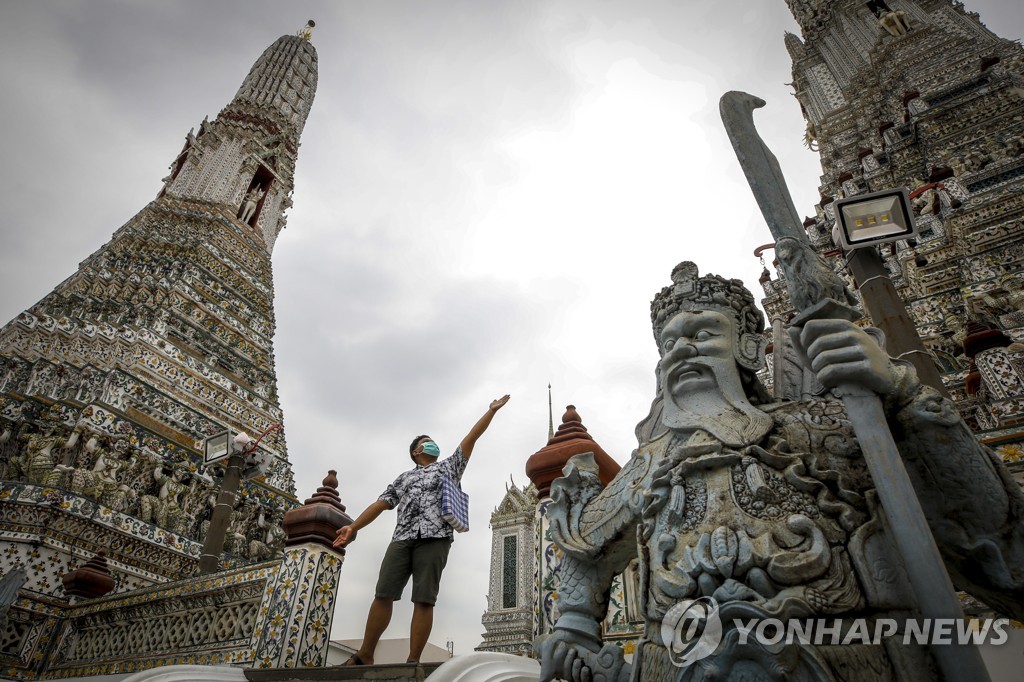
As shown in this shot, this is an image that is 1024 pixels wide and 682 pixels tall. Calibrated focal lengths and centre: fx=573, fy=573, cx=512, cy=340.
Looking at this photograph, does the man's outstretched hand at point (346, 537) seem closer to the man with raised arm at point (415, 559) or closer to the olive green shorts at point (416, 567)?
the man with raised arm at point (415, 559)

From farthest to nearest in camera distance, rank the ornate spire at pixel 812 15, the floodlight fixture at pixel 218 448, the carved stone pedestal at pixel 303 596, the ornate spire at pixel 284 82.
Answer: the ornate spire at pixel 812 15
the ornate spire at pixel 284 82
the floodlight fixture at pixel 218 448
the carved stone pedestal at pixel 303 596

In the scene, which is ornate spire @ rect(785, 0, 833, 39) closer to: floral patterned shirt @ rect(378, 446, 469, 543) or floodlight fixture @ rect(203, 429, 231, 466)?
floodlight fixture @ rect(203, 429, 231, 466)

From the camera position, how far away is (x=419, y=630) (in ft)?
11.5

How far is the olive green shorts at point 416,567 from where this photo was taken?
3588mm

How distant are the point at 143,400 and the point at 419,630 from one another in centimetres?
926

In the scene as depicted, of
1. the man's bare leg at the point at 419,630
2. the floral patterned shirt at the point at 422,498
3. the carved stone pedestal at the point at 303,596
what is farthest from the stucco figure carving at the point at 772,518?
the carved stone pedestal at the point at 303,596

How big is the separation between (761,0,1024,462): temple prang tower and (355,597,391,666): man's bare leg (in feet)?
14.8

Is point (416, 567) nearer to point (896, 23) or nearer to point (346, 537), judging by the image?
point (346, 537)

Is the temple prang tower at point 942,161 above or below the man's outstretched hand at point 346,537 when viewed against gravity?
above

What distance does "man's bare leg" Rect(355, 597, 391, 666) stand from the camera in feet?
11.8

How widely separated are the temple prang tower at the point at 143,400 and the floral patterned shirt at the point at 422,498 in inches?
183

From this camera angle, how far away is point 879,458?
5.57 feet

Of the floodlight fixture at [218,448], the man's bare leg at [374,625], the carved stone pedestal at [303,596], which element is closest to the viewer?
the man's bare leg at [374,625]

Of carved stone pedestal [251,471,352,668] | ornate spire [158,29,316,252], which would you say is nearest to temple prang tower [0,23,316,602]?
ornate spire [158,29,316,252]
